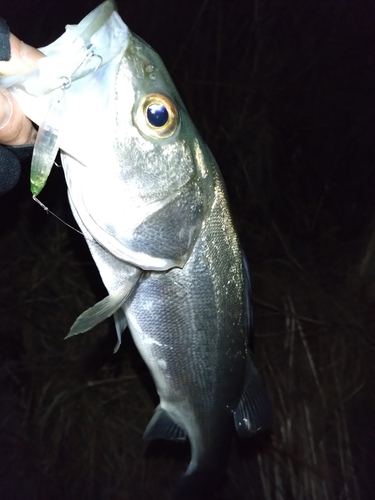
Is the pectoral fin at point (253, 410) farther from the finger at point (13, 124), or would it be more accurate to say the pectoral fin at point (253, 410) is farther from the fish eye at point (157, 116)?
the finger at point (13, 124)

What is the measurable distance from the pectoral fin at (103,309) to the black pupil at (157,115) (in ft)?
1.37

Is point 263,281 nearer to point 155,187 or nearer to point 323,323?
point 323,323

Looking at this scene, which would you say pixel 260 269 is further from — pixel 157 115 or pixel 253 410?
pixel 157 115

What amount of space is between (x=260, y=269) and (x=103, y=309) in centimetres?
211

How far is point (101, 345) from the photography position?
2760mm

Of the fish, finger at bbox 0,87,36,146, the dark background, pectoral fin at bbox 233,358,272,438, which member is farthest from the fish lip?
the dark background

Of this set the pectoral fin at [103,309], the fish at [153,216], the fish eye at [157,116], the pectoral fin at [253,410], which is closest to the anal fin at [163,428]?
the fish at [153,216]

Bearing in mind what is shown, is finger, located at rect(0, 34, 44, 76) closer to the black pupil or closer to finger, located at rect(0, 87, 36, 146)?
finger, located at rect(0, 87, 36, 146)

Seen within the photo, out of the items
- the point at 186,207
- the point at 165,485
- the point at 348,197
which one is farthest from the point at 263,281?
the point at 186,207

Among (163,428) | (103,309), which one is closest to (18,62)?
(103,309)

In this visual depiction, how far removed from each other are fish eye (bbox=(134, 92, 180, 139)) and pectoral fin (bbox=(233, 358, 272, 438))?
97 centimetres

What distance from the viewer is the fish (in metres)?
0.87

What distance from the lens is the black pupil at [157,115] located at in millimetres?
928

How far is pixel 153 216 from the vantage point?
1.03m
